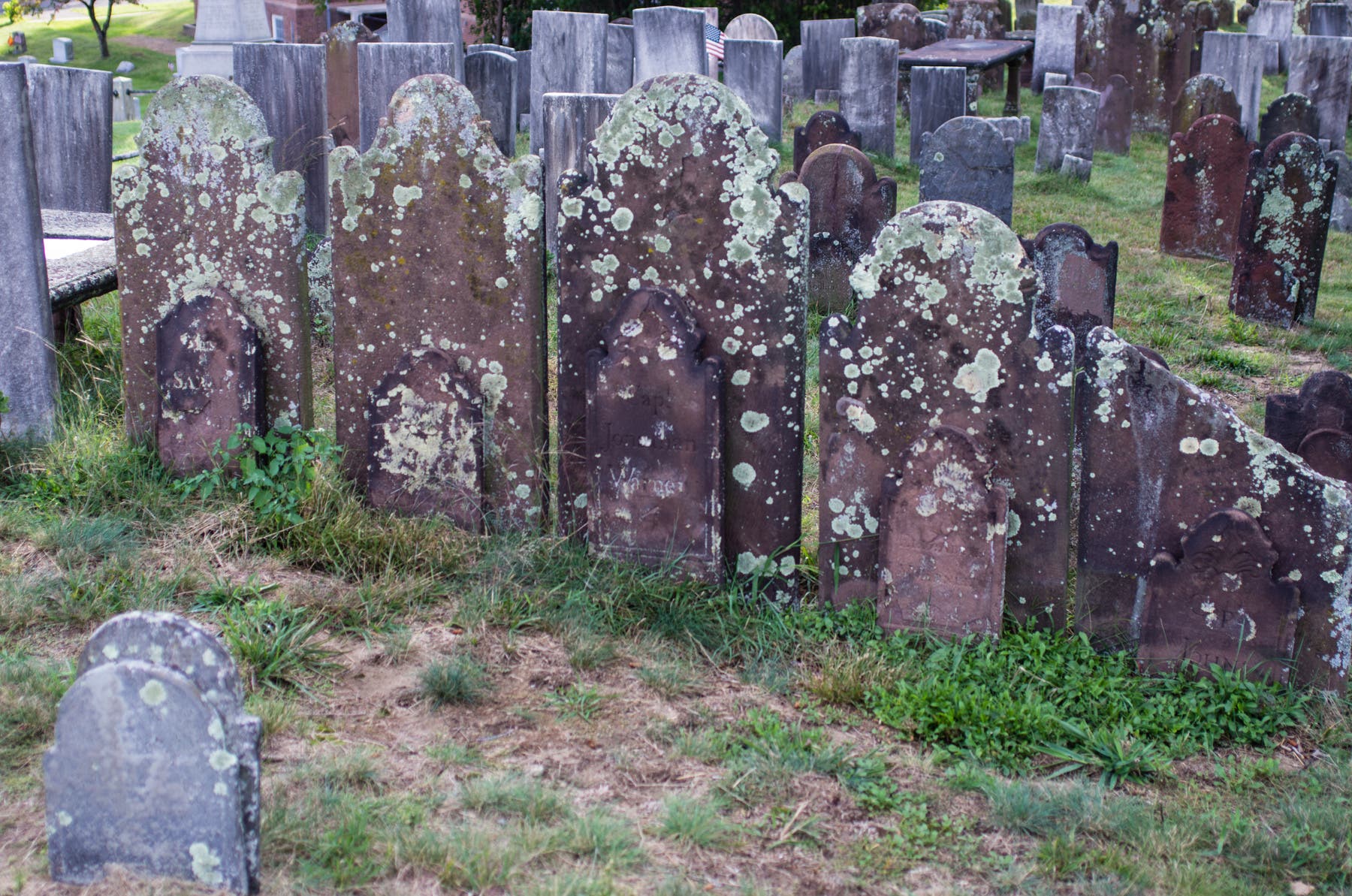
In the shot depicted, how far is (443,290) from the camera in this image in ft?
13.5

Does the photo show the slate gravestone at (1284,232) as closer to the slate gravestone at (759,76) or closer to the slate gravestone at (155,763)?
the slate gravestone at (759,76)

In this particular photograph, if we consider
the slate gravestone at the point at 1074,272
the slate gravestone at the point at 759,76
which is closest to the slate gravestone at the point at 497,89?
the slate gravestone at the point at 759,76

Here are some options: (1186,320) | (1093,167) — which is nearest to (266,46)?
(1186,320)

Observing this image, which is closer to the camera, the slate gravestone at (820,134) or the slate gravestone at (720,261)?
the slate gravestone at (720,261)

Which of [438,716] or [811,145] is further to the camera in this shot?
[811,145]

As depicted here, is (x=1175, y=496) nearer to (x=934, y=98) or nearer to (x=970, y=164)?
(x=970, y=164)

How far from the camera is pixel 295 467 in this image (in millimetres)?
4262

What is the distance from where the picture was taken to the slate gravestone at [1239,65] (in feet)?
48.5

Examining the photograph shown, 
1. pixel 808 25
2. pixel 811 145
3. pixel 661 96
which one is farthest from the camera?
pixel 808 25

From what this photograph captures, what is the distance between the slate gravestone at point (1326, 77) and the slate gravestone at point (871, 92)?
5289mm

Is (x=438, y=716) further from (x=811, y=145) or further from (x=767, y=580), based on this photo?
(x=811, y=145)

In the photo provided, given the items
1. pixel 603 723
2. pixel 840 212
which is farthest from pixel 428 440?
pixel 840 212

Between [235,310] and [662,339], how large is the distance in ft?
5.11

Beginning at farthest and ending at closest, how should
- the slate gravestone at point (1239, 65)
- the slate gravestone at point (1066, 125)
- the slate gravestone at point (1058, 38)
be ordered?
the slate gravestone at point (1058, 38), the slate gravestone at point (1239, 65), the slate gravestone at point (1066, 125)
